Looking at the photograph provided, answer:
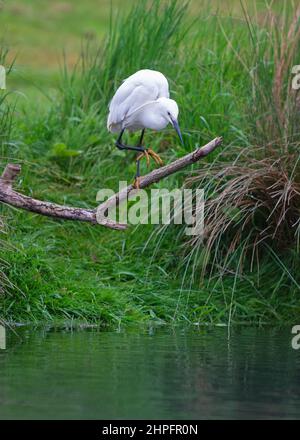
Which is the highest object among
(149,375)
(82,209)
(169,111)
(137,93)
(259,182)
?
(137,93)

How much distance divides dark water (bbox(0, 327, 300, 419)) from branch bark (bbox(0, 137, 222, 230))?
0.75 meters

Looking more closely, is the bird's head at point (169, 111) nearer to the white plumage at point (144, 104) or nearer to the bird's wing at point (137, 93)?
the white plumage at point (144, 104)

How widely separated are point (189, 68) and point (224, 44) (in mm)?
460

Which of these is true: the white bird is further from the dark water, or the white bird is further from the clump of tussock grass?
the dark water

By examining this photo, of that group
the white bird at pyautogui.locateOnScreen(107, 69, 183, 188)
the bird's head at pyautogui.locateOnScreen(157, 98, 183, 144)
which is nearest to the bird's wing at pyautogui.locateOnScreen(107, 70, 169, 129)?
the white bird at pyautogui.locateOnScreen(107, 69, 183, 188)

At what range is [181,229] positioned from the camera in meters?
8.05

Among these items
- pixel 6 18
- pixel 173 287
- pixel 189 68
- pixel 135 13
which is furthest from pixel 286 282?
pixel 6 18

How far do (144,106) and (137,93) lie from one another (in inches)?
5.2

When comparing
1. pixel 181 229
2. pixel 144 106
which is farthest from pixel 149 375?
pixel 181 229

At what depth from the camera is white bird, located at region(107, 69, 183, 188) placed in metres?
6.75

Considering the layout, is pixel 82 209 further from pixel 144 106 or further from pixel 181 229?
pixel 181 229

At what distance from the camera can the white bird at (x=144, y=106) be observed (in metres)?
6.75

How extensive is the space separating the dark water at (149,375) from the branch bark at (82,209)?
29.6 inches
